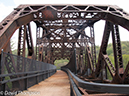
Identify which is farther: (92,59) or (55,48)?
(55,48)

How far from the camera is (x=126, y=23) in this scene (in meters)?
8.64

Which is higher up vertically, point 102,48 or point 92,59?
point 102,48

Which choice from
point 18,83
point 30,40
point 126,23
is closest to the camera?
point 18,83

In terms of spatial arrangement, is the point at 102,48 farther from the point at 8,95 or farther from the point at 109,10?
the point at 8,95

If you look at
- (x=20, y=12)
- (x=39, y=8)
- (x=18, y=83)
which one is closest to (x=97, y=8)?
(x=39, y=8)

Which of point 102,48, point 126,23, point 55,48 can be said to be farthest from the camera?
point 55,48

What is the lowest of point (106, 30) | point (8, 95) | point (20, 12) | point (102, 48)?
point (8, 95)

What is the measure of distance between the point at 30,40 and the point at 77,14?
4.80 metres

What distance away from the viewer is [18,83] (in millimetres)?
6363

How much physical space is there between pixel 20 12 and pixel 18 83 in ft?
16.6

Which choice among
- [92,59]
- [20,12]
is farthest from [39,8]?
[92,59]

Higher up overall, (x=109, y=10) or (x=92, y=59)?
(x=109, y=10)

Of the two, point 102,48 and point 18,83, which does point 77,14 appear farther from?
point 18,83

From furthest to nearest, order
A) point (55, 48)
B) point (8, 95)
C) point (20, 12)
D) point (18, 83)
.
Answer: point (55, 48) < point (20, 12) < point (18, 83) < point (8, 95)
